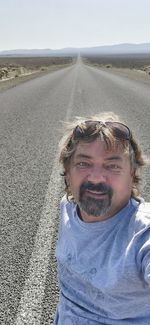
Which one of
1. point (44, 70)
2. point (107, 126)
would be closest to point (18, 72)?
point (44, 70)

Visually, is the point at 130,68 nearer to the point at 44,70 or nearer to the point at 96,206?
the point at 44,70

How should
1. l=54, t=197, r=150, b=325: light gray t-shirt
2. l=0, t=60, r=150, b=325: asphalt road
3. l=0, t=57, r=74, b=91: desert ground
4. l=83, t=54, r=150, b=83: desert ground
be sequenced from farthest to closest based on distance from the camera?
l=83, t=54, r=150, b=83: desert ground
l=0, t=57, r=74, b=91: desert ground
l=0, t=60, r=150, b=325: asphalt road
l=54, t=197, r=150, b=325: light gray t-shirt

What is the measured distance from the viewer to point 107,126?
5.90 feet

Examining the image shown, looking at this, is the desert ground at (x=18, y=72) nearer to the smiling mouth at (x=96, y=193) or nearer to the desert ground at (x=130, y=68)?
the desert ground at (x=130, y=68)

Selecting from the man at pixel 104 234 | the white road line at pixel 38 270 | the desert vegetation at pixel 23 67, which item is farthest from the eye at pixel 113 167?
the desert vegetation at pixel 23 67

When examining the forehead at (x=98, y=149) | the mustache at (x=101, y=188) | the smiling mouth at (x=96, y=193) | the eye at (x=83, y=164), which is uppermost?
the forehead at (x=98, y=149)

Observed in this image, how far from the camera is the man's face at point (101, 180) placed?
171 cm

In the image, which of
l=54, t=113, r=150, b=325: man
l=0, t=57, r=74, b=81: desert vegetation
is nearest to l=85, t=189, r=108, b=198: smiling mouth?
l=54, t=113, r=150, b=325: man

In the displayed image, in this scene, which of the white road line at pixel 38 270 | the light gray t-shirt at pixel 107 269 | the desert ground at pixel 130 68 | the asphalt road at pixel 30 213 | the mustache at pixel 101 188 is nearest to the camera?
the light gray t-shirt at pixel 107 269

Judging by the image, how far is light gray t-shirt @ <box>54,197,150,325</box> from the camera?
1.53 m

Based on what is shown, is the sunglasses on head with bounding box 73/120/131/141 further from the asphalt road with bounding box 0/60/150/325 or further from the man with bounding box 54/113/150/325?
the asphalt road with bounding box 0/60/150/325

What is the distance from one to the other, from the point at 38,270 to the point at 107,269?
65.1 inches

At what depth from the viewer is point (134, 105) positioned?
1349cm

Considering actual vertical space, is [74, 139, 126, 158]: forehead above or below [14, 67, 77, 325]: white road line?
above
